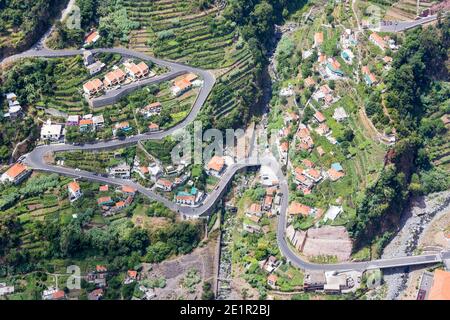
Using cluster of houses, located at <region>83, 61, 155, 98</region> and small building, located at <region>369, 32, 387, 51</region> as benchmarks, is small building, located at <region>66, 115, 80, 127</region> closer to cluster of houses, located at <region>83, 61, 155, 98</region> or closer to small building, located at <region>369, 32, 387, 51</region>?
cluster of houses, located at <region>83, 61, 155, 98</region>

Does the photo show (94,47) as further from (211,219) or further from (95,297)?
(95,297)

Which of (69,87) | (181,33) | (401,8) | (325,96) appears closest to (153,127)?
(69,87)

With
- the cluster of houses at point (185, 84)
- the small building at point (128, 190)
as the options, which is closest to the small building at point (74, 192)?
the small building at point (128, 190)

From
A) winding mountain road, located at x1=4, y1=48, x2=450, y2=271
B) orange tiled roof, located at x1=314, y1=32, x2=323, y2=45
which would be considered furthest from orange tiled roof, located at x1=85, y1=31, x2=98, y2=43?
orange tiled roof, located at x1=314, y1=32, x2=323, y2=45

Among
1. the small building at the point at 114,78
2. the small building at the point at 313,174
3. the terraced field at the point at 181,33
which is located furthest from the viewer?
the terraced field at the point at 181,33

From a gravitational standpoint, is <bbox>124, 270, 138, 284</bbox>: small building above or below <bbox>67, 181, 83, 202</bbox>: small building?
below

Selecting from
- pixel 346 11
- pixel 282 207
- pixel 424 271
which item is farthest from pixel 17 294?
pixel 346 11

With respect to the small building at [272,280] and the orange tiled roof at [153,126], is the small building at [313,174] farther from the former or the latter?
the orange tiled roof at [153,126]

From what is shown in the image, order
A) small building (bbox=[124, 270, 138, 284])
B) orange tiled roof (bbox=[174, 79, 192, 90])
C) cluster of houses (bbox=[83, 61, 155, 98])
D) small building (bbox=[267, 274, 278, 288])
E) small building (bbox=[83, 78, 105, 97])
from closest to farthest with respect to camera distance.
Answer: small building (bbox=[124, 270, 138, 284]) < small building (bbox=[267, 274, 278, 288]) < small building (bbox=[83, 78, 105, 97]) < cluster of houses (bbox=[83, 61, 155, 98]) < orange tiled roof (bbox=[174, 79, 192, 90])
